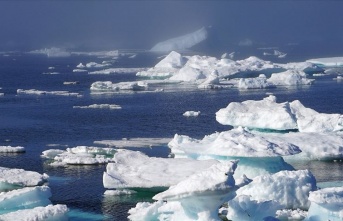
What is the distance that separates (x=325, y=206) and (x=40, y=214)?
6.67m

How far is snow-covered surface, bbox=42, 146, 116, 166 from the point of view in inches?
1031

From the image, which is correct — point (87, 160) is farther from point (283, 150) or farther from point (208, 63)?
point (208, 63)

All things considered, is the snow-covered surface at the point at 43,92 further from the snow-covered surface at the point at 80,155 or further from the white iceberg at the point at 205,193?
the white iceberg at the point at 205,193

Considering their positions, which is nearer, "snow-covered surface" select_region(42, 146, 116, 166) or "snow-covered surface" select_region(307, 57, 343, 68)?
"snow-covered surface" select_region(42, 146, 116, 166)

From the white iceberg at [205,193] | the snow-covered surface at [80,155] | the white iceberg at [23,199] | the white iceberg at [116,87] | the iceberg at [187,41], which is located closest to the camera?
the white iceberg at [205,193]

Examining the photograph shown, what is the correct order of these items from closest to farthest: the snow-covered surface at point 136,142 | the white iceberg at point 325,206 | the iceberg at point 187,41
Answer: the white iceberg at point 325,206, the snow-covered surface at point 136,142, the iceberg at point 187,41

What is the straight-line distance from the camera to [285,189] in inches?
749

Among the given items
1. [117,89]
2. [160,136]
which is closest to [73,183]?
[160,136]

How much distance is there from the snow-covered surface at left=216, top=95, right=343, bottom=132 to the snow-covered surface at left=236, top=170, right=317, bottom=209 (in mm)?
Answer: 9676

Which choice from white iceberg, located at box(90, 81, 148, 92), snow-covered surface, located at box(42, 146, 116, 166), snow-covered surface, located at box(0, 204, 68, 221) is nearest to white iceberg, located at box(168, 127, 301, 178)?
snow-covered surface, located at box(42, 146, 116, 166)

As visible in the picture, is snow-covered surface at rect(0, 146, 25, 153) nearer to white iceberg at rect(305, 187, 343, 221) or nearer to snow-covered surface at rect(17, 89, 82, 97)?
white iceberg at rect(305, 187, 343, 221)

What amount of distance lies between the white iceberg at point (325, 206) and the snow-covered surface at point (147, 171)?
449 cm

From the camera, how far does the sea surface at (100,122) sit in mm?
22072

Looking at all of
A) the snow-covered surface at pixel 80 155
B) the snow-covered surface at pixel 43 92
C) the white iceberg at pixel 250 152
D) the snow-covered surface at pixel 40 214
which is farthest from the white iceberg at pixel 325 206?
the snow-covered surface at pixel 43 92
